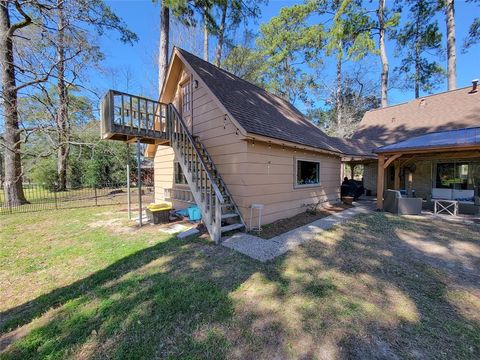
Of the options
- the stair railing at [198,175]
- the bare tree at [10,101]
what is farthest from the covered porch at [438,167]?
the bare tree at [10,101]

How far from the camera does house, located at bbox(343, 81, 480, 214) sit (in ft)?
25.4

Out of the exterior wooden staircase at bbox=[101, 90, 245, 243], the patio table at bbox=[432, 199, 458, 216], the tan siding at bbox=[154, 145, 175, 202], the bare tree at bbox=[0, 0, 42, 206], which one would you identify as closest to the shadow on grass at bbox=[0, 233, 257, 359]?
the exterior wooden staircase at bbox=[101, 90, 245, 243]

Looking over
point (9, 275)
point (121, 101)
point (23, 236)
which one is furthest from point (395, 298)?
point (23, 236)

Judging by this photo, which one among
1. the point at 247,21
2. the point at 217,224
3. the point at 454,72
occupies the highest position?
the point at 247,21

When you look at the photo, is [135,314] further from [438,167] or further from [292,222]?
[438,167]

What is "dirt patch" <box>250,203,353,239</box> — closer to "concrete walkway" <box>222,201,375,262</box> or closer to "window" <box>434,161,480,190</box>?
"concrete walkway" <box>222,201,375,262</box>

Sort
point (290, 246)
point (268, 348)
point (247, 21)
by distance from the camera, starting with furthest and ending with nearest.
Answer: point (247, 21) < point (290, 246) < point (268, 348)

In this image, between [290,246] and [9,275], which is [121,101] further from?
[290,246]

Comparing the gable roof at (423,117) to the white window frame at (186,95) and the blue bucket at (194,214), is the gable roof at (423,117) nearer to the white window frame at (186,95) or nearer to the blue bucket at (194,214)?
the white window frame at (186,95)

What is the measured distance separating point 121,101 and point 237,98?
3.49 metres

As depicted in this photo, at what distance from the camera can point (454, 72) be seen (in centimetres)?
1402

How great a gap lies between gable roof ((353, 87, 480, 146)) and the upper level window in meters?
11.2

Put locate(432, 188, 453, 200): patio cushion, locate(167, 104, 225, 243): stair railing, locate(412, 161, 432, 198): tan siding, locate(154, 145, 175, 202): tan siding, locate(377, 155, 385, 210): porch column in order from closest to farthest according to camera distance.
Answer: locate(167, 104, 225, 243): stair railing
locate(377, 155, 385, 210): porch column
locate(432, 188, 453, 200): patio cushion
locate(154, 145, 175, 202): tan siding
locate(412, 161, 432, 198): tan siding

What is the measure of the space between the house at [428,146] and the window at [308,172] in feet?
7.30
